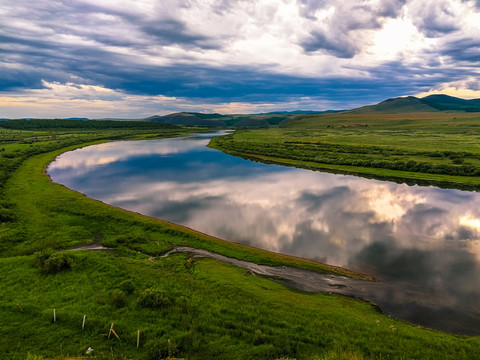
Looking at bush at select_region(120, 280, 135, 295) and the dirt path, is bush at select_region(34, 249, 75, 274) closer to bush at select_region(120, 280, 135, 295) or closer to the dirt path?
bush at select_region(120, 280, 135, 295)

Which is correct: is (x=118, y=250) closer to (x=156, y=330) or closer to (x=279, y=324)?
(x=156, y=330)

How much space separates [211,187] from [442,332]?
139 ft

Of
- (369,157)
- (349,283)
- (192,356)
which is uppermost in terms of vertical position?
(369,157)

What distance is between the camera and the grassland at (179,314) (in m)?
13.0

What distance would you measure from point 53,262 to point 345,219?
108 ft

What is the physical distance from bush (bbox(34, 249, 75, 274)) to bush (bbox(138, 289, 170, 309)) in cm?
757

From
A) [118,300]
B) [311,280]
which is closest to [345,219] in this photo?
[311,280]

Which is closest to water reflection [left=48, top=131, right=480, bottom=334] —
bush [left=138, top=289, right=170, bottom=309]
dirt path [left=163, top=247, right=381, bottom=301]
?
dirt path [left=163, top=247, right=381, bottom=301]

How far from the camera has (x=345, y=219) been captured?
3681 centimetres

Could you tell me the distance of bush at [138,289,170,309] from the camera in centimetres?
1609

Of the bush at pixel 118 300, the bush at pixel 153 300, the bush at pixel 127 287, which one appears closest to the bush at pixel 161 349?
the bush at pixel 153 300

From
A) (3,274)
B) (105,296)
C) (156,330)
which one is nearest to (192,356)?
(156,330)

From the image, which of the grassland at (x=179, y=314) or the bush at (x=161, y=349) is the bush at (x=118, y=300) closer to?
the grassland at (x=179, y=314)

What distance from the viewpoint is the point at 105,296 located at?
16859mm
